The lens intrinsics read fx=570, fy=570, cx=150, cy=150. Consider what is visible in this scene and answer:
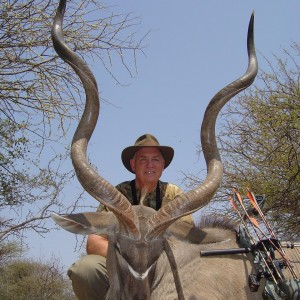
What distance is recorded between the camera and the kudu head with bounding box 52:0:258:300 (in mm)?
3932

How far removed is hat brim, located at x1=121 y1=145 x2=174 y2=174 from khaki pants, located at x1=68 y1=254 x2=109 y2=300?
4.51 feet

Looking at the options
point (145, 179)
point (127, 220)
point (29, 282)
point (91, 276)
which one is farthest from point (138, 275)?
point (29, 282)

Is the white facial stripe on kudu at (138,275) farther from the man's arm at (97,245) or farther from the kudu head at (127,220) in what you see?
the man's arm at (97,245)

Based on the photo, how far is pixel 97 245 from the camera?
4902 millimetres

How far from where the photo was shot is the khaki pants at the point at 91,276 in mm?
4730

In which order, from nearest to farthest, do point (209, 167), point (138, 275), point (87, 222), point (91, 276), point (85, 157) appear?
point (138, 275) < point (87, 222) < point (85, 157) < point (209, 167) < point (91, 276)

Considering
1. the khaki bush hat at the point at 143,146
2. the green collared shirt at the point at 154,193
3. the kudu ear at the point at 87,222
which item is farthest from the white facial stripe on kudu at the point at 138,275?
the khaki bush hat at the point at 143,146

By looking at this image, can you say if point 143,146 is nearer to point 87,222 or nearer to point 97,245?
point 97,245

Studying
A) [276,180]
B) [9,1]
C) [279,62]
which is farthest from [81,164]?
[279,62]

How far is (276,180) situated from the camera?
11578 millimetres

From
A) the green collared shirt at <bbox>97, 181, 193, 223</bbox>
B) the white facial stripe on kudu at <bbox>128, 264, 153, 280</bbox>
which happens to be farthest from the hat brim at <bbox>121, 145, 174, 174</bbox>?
the white facial stripe on kudu at <bbox>128, 264, 153, 280</bbox>

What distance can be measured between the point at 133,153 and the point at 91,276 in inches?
63.5

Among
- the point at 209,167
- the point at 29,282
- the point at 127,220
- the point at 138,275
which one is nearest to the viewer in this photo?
the point at 138,275

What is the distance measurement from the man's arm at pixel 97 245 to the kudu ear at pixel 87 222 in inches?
22.5
